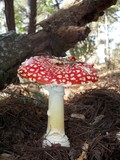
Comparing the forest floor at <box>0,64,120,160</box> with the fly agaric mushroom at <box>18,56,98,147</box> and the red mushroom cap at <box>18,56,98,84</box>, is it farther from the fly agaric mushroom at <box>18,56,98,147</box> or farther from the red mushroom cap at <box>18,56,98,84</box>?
the red mushroom cap at <box>18,56,98,84</box>

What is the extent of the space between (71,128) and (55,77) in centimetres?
66

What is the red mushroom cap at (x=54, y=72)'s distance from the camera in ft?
6.61

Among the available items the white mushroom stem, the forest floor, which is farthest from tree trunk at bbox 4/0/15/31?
the white mushroom stem

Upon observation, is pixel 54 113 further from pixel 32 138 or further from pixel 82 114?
pixel 82 114

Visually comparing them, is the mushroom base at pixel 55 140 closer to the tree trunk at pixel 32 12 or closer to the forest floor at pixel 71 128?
the forest floor at pixel 71 128

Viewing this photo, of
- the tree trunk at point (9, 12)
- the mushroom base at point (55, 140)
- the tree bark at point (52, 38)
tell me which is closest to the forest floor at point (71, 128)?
the mushroom base at point (55, 140)

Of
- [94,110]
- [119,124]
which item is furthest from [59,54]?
[119,124]

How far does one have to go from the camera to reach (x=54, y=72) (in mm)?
2047

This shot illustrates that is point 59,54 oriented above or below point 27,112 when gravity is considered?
above

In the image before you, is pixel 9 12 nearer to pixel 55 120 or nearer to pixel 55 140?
pixel 55 120

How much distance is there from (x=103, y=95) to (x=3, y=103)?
978mm

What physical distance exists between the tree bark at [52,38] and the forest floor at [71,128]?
0.33 metres

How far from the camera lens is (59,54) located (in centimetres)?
353

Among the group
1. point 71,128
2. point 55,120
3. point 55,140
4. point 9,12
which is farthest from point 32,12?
point 55,140
